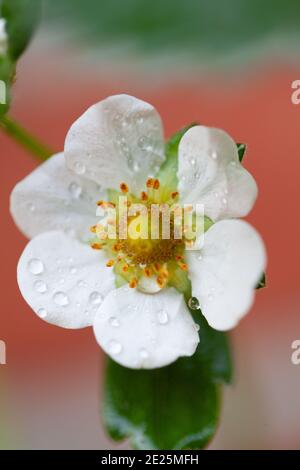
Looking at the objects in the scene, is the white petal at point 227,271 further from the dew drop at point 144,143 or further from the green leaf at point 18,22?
the green leaf at point 18,22

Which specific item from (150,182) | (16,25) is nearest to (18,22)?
(16,25)

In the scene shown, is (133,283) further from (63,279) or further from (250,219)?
(250,219)

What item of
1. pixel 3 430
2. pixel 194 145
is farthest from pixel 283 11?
pixel 3 430

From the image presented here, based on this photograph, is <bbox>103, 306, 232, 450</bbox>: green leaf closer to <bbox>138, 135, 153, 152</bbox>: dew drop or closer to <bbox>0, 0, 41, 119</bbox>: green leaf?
<bbox>138, 135, 153, 152</bbox>: dew drop

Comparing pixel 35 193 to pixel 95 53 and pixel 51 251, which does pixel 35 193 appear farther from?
pixel 95 53

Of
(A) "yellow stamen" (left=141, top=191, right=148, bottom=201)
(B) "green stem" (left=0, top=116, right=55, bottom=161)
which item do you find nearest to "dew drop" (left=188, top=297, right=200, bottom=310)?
(A) "yellow stamen" (left=141, top=191, right=148, bottom=201)

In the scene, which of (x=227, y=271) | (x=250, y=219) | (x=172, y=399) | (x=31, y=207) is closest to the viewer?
(x=227, y=271)
